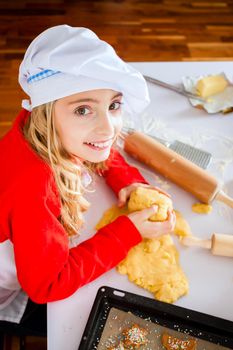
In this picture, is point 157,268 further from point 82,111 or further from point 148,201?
point 82,111

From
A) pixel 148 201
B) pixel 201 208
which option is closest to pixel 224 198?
pixel 201 208

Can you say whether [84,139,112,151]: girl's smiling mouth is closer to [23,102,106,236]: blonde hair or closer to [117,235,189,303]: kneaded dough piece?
[23,102,106,236]: blonde hair

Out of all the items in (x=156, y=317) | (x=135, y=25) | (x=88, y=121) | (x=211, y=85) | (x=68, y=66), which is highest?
(x=68, y=66)

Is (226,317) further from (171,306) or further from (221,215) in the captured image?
(221,215)

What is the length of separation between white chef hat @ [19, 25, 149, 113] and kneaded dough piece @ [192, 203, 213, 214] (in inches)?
12.7

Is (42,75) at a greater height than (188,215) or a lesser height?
greater

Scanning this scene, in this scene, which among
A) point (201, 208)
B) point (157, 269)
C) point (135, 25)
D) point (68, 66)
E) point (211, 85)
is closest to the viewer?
point (68, 66)

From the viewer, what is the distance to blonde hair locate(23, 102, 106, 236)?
83cm

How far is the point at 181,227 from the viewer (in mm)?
919

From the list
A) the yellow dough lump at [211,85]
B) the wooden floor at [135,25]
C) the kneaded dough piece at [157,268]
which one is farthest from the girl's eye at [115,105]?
the wooden floor at [135,25]

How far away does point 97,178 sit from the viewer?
3.37ft

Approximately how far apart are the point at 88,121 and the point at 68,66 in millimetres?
115

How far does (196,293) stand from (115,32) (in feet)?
6.80

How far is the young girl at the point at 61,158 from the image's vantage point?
761mm
